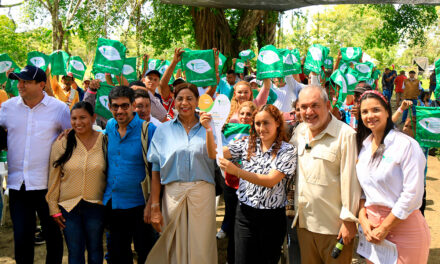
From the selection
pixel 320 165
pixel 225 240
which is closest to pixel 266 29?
pixel 225 240

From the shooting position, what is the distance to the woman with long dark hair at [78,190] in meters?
2.92

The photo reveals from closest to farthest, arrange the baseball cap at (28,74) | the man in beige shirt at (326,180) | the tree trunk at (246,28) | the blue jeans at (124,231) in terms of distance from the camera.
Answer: the man in beige shirt at (326,180), the blue jeans at (124,231), the baseball cap at (28,74), the tree trunk at (246,28)

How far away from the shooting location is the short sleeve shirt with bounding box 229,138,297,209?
2.60 m

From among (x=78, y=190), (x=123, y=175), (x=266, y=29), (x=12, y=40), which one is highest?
(x=266, y=29)

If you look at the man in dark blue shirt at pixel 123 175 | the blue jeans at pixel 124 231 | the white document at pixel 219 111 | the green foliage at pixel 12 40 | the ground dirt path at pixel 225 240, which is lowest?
the ground dirt path at pixel 225 240

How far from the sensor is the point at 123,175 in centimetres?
292

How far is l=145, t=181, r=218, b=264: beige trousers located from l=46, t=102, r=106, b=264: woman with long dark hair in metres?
0.50

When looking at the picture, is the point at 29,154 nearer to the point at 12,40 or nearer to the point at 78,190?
the point at 78,190

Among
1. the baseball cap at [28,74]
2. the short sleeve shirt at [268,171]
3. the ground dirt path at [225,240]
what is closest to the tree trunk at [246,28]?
the ground dirt path at [225,240]

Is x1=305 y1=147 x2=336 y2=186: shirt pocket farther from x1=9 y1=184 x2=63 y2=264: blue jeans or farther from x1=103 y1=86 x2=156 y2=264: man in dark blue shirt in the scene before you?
x1=9 y1=184 x2=63 y2=264: blue jeans

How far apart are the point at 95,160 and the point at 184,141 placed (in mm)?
727

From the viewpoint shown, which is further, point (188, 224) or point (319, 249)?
point (188, 224)

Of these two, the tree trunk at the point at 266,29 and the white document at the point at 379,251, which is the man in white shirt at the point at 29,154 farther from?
the tree trunk at the point at 266,29

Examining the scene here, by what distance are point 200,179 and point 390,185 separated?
1.35 m
